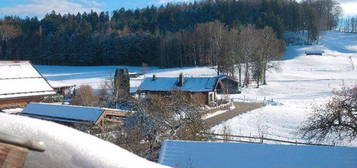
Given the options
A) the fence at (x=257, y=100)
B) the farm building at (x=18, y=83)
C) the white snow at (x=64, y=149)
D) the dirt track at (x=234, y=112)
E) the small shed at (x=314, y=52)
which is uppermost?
the white snow at (x=64, y=149)

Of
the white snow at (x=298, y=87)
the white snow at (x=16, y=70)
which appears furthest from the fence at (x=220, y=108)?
the white snow at (x=16, y=70)

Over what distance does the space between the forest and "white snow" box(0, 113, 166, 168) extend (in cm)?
6075

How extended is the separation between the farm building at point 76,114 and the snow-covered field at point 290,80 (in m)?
6.65

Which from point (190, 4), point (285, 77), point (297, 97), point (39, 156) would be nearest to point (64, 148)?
point (39, 156)

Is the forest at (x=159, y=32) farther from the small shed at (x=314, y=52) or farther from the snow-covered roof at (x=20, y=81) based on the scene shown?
the snow-covered roof at (x=20, y=81)

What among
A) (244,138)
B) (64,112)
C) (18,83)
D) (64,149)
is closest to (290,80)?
(244,138)

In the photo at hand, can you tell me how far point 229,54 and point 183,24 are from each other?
57800 mm

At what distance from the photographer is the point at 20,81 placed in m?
17.8

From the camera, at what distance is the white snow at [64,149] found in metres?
1.37

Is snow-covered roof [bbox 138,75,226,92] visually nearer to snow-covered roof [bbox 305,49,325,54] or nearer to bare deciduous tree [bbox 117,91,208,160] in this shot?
bare deciduous tree [bbox 117,91,208,160]

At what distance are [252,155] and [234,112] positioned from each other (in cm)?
2385

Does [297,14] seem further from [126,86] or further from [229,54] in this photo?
[126,86]

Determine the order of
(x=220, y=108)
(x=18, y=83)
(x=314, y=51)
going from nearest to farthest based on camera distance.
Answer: (x=18, y=83) < (x=220, y=108) < (x=314, y=51)

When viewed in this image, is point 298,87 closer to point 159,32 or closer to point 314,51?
point 314,51
